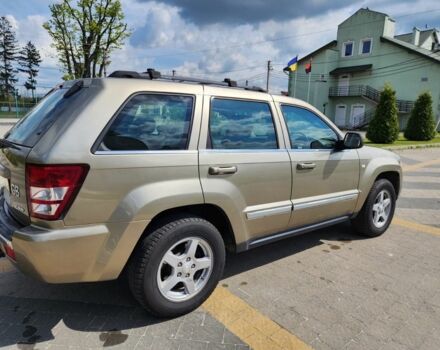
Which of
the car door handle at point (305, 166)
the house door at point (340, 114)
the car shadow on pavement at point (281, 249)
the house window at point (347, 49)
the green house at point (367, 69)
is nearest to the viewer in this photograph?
the car door handle at point (305, 166)

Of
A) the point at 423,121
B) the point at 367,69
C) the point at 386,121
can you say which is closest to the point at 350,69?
the point at 367,69

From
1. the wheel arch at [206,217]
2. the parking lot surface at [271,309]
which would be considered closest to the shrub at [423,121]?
the parking lot surface at [271,309]

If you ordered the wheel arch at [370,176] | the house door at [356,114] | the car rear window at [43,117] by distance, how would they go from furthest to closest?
the house door at [356,114] → the wheel arch at [370,176] → the car rear window at [43,117]

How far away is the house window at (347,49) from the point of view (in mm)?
37531

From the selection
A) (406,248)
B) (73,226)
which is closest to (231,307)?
(73,226)

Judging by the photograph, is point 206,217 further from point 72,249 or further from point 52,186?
point 52,186

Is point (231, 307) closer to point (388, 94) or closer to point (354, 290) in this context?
point (354, 290)

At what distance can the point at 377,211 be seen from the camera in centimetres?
461

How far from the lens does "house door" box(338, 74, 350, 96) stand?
37875 millimetres

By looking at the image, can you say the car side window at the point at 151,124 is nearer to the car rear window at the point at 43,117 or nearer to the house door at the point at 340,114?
the car rear window at the point at 43,117

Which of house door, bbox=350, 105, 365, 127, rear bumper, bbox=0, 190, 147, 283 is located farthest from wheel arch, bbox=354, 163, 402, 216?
house door, bbox=350, 105, 365, 127

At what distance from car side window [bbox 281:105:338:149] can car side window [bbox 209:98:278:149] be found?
0.85 ft

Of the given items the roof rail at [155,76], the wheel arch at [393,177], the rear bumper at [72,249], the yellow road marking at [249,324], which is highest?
the roof rail at [155,76]

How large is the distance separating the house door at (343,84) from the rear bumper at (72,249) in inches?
1528
